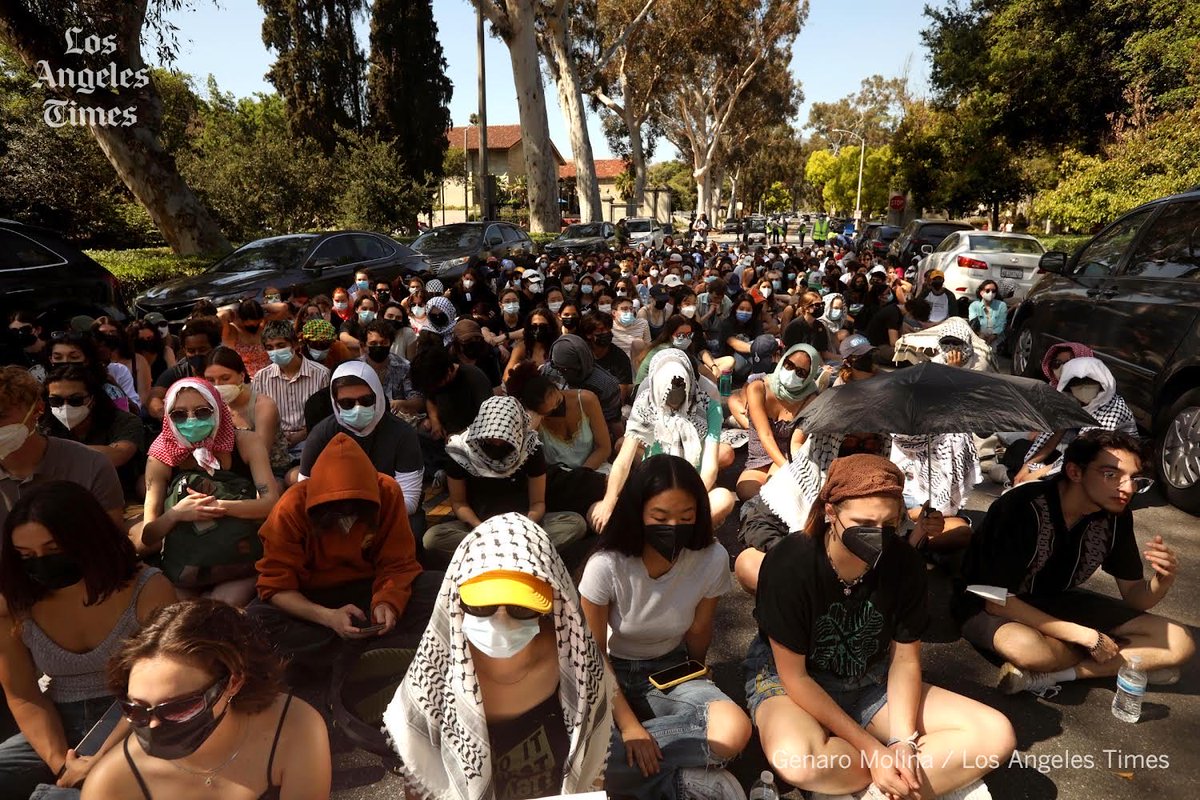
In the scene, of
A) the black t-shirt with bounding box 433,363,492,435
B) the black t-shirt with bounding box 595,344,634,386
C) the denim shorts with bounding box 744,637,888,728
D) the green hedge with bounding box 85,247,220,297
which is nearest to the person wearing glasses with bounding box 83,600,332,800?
the denim shorts with bounding box 744,637,888,728

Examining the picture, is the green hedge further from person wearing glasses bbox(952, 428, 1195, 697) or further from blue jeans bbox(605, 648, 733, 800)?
person wearing glasses bbox(952, 428, 1195, 697)

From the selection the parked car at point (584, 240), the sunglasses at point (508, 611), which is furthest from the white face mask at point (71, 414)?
the parked car at point (584, 240)

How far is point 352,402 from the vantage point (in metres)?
3.82

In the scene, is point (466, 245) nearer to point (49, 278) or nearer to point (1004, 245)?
point (49, 278)

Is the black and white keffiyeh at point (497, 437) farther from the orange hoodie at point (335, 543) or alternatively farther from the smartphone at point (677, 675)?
the smartphone at point (677, 675)

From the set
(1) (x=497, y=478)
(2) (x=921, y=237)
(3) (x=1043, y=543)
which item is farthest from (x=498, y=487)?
(2) (x=921, y=237)

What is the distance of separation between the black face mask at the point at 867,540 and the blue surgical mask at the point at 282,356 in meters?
4.21

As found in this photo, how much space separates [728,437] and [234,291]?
6.38 meters

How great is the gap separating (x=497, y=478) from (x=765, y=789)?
217 centimetres

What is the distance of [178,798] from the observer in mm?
1812

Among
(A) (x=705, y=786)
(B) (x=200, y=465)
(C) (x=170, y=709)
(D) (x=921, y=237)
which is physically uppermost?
(D) (x=921, y=237)

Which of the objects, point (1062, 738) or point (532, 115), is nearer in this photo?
point (1062, 738)

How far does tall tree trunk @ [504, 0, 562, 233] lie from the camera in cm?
2073

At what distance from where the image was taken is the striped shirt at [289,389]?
5215 mm
